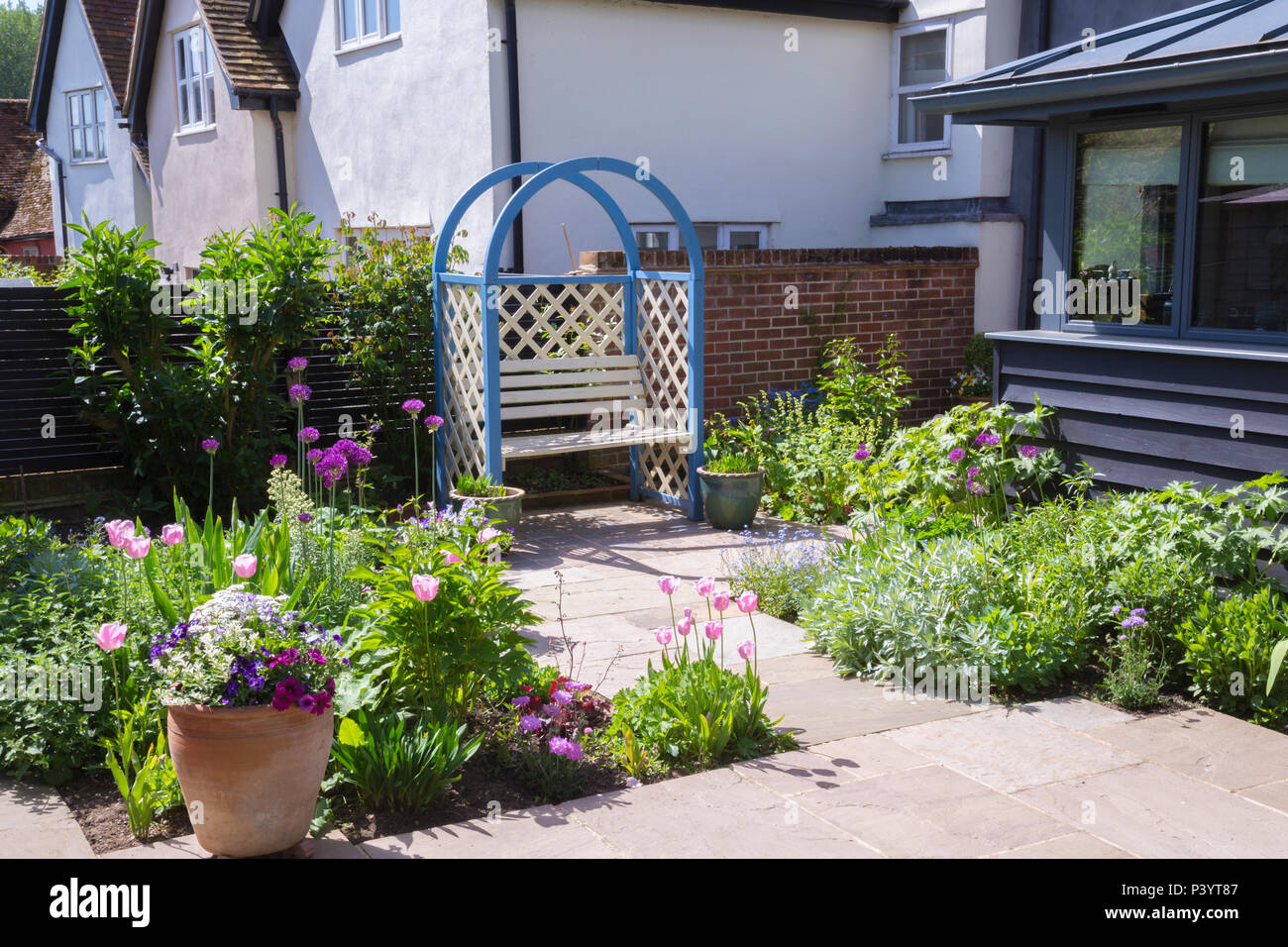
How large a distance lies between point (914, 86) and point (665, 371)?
210 inches

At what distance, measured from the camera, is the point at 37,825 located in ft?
12.6

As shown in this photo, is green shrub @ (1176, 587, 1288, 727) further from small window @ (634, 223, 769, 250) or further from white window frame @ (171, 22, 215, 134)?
white window frame @ (171, 22, 215, 134)

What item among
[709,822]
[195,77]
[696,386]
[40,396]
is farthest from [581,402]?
[195,77]

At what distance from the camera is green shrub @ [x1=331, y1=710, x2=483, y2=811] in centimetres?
395

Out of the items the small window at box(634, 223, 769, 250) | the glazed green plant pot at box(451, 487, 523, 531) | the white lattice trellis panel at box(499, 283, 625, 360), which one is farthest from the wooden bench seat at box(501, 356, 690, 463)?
the small window at box(634, 223, 769, 250)

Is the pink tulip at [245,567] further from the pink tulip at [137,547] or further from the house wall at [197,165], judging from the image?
the house wall at [197,165]

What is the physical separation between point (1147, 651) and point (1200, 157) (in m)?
2.92

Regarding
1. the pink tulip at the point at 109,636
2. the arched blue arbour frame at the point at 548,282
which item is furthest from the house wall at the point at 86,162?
the pink tulip at the point at 109,636

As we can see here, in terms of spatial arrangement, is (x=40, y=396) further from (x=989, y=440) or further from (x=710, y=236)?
(x=710, y=236)

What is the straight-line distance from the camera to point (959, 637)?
5.28m

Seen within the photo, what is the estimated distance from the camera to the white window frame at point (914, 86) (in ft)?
39.2

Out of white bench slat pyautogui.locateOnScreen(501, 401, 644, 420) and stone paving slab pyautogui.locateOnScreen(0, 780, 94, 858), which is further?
white bench slat pyautogui.locateOnScreen(501, 401, 644, 420)

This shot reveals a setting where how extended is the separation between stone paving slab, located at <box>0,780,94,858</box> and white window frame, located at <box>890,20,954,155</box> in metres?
10.3
